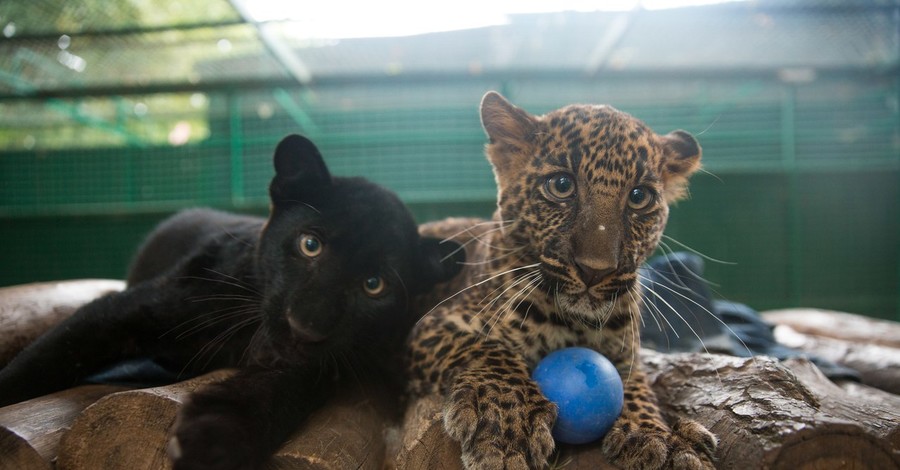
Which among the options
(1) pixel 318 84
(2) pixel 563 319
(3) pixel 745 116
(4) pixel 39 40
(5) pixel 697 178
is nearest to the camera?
(2) pixel 563 319

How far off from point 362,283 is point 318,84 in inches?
301

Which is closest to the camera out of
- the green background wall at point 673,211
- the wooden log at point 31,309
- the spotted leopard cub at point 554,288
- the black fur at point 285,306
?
the spotted leopard cub at point 554,288

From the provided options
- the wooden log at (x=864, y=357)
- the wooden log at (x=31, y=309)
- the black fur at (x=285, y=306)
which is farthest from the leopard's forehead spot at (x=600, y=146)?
the wooden log at (x=31, y=309)

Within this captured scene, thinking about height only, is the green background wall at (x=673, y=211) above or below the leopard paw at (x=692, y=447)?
above

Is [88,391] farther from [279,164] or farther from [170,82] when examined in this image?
[170,82]

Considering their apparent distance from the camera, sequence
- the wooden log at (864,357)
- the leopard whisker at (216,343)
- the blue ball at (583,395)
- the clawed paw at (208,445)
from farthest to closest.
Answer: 1. the wooden log at (864,357)
2. the leopard whisker at (216,343)
3. the blue ball at (583,395)
4. the clawed paw at (208,445)

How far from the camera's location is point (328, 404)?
3066 mm

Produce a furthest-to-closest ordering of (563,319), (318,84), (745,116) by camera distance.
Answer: (745,116), (318,84), (563,319)

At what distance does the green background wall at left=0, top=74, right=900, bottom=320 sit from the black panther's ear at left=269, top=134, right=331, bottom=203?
6.98 meters

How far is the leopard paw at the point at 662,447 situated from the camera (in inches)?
96.7

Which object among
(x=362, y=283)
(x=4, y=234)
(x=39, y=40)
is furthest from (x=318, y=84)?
(x=362, y=283)

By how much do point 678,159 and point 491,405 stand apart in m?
1.99

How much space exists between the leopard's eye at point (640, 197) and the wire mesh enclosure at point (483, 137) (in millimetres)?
7115

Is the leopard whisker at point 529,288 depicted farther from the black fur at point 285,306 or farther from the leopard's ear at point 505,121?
the leopard's ear at point 505,121
